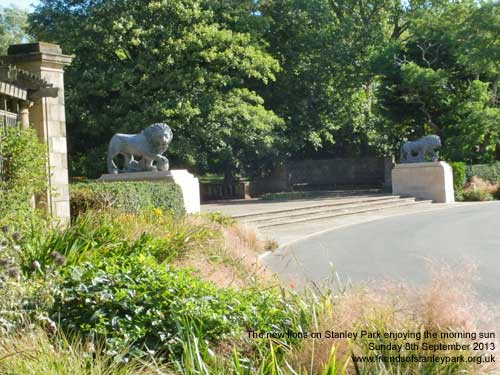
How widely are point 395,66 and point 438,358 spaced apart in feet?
93.5

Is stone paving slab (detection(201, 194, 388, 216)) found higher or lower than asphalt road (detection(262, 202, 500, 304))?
higher

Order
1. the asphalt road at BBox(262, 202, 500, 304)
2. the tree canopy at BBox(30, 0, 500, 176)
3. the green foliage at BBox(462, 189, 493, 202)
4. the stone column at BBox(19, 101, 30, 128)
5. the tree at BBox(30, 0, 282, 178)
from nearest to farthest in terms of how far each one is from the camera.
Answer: the asphalt road at BBox(262, 202, 500, 304), the stone column at BBox(19, 101, 30, 128), the tree at BBox(30, 0, 282, 178), the tree canopy at BBox(30, 0, 500, 176), the green foliage at BBox(462, 189, 493, 202)

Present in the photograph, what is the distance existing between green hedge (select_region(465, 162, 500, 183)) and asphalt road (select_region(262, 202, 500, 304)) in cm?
968

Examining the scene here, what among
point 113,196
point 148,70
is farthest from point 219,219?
point 148,70

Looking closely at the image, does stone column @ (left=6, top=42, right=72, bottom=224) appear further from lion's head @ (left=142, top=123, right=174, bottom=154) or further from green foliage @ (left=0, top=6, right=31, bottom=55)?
green foliage @ (left=0, top=6, right=31, bottom=55)

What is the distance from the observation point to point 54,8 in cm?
2452

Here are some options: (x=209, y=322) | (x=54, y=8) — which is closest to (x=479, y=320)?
(x=209, y=322)

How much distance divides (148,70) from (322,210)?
26.1ft

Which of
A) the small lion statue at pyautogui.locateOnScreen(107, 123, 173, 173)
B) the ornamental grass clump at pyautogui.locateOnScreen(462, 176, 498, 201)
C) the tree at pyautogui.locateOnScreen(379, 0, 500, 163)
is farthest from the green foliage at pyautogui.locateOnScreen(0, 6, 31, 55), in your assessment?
the small lion statue at pyautogui.locateOnScreen(107, 123, 173, 173)

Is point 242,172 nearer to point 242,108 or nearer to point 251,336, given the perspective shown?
point 242,108

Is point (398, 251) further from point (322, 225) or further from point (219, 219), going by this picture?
point (322, 225)

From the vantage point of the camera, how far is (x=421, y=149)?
91.0ft

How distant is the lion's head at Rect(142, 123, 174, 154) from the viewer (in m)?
16.0

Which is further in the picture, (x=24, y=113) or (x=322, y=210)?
(x=322, y=210)
